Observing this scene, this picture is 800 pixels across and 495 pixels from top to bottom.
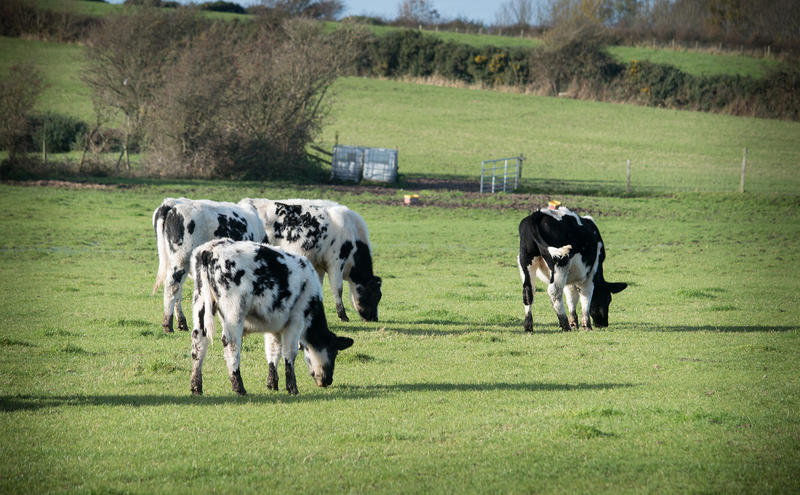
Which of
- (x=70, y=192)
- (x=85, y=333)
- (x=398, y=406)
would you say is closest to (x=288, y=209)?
(x=85, y=333)

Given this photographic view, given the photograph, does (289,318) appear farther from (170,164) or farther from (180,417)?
(170,164)

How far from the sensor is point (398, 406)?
8.49 meters

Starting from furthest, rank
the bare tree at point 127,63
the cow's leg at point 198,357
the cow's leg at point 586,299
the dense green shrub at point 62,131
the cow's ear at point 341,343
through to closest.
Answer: the dense green shrub at point 62,131
the bare tree at point 127,63
the cow's leg at point 586,299
the cow's ear at point 341,343
the cow's leg at point 198,357

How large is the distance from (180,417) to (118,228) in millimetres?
20125

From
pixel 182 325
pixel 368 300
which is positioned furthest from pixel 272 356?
pixel 368 300

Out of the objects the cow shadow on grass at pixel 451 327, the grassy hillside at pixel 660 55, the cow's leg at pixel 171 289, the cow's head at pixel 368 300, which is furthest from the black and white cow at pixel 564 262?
the grassy hillside at pixel 660 55

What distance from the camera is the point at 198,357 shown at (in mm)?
9086

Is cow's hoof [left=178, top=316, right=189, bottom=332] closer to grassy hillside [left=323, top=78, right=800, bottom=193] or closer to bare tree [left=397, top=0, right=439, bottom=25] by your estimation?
grassy hillside [left=323, top=78, right=800, bottom=193]

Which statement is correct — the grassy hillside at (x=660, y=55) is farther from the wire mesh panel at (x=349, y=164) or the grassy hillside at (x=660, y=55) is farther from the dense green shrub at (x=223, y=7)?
the wire mesh panel at (x=349, y=164)

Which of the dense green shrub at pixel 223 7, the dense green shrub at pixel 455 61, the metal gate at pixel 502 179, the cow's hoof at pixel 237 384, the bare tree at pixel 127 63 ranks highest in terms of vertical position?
the dense green shrub at pixel 223 7

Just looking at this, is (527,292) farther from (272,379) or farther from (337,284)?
(272,379)

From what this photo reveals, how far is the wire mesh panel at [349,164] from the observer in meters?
42.4

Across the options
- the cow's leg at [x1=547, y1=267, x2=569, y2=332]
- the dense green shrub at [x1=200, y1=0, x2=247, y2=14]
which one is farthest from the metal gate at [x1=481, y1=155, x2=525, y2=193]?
the dense green shrub at [x1=200, y1=0, x2=247, y2=14]

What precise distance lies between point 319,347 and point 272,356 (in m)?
0.58
